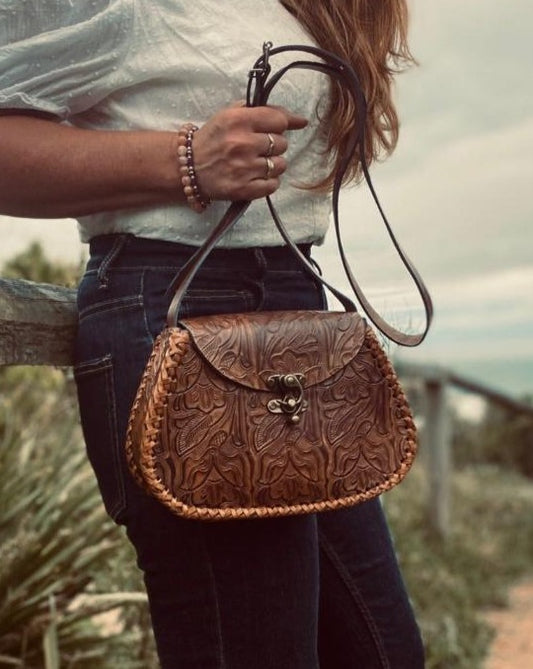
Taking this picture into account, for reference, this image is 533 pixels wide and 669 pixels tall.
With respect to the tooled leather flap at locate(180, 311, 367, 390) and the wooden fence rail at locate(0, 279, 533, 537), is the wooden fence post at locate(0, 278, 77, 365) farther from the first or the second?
the tooled leather flap at locate(180, 311, 367, 390)

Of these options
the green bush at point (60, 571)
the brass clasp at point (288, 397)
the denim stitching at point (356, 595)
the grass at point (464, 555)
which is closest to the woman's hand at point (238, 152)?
the brass clasp at point (288, 397)

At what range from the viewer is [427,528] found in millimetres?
6641

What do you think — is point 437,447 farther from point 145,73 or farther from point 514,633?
point 145,73

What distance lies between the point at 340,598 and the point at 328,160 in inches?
25.1

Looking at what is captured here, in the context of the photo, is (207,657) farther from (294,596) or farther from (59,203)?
(59,203)

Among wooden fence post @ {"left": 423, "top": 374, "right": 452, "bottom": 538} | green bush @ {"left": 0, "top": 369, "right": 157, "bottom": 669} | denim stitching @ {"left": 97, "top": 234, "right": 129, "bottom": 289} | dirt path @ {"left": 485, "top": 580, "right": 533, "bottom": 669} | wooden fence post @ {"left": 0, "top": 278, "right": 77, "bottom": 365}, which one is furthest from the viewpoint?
wooden fence post @ {"left": 423, "top": 374, "right": 452, "bottom": 538}

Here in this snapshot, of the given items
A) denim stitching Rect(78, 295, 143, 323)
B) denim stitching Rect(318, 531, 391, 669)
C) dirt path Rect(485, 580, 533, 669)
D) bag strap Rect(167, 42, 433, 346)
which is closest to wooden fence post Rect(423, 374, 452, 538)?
dirt path Rect(485, 580, 533, 669)

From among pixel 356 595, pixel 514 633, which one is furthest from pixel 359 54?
pixel 514 633

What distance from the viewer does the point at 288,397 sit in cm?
142

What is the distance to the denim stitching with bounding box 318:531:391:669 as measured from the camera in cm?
163

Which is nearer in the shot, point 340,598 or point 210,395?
point 210,395

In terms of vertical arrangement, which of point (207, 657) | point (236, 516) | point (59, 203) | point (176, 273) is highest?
point (59, 203)

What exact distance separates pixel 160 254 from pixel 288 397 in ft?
0.81

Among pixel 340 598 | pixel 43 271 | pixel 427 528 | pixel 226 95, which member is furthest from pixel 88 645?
pixel 427 528
